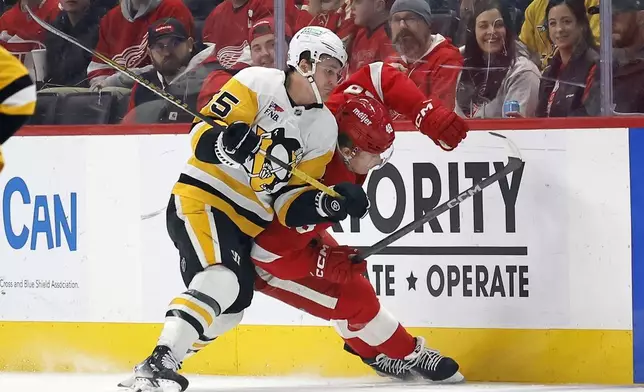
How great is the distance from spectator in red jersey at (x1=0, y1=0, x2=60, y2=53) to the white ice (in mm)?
1218

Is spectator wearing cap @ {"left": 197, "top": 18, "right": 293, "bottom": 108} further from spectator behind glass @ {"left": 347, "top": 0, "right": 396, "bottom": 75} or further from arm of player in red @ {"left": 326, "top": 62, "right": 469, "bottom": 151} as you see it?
arm of player in red @ {"left": 326, "top": 62, "right": 469, "bottom": 151}

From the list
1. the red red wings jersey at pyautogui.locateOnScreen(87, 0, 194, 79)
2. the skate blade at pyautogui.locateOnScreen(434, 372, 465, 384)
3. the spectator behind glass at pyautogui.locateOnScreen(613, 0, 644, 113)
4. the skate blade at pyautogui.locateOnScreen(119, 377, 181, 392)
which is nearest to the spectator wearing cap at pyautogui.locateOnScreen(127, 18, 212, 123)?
the red red wings jersey at pyautogui.locateOnScreen(87, 0, 194, 79)

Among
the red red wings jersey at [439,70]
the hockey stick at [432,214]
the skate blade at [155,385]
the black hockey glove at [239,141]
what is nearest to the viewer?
the black hockey glove at [239,141]

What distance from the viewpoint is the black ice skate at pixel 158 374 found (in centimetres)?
346

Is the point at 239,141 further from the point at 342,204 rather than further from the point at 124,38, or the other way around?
the point at 124,38

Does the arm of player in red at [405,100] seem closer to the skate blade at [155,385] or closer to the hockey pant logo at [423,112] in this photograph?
the hockey pant logo at [423,112]

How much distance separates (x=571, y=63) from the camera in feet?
12.8

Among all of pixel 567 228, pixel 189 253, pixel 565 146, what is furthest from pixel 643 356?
pixel 189 253

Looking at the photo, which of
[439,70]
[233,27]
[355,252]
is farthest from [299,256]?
[233,27]

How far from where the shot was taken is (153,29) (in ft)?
14.1

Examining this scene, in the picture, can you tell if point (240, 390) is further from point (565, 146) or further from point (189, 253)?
point (565, 146)

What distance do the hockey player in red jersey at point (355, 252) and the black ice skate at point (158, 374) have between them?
0.47m

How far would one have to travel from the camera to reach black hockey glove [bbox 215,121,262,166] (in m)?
3.35

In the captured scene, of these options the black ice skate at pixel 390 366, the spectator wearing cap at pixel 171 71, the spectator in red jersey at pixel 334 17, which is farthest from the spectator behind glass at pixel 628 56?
the spectator wearing cap at pixel 171 71
